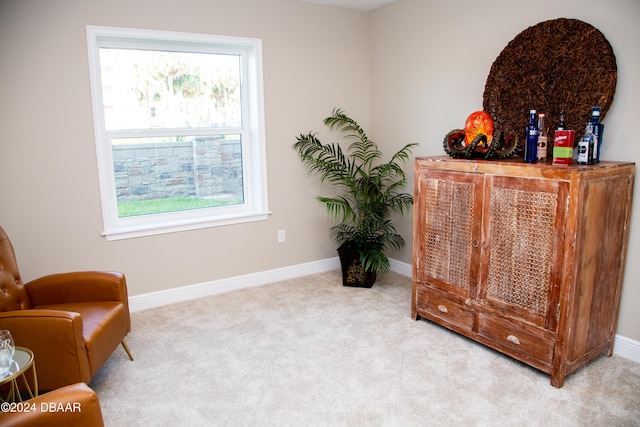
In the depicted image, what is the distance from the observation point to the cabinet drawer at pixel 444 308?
9.84ft

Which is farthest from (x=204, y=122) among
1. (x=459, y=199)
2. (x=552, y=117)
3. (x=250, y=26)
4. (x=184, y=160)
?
(x=552, y=117)

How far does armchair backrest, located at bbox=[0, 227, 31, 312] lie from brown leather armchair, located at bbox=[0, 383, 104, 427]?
1122 mm

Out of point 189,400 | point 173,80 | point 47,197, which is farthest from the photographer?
point 173,80

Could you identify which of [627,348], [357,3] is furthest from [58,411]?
[357,3]

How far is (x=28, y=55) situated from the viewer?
9.95 feet

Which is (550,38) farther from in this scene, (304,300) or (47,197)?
(47,197)

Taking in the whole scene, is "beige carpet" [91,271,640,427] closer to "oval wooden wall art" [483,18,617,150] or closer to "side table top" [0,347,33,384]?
"side table top" [0,347,33,384]

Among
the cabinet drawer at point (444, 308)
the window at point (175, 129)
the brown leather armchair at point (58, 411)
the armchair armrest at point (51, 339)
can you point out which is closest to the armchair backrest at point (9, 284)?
the armchair armrest at point (51, 339)

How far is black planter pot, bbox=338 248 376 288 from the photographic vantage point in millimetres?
4035

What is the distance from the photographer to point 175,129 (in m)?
3.74

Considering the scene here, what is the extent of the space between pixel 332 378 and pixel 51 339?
1445 mm

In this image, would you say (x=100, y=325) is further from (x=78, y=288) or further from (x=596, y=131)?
(x=596, y=131)

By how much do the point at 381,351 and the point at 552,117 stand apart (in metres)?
1.82

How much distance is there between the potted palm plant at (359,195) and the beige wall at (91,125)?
0.13 m
